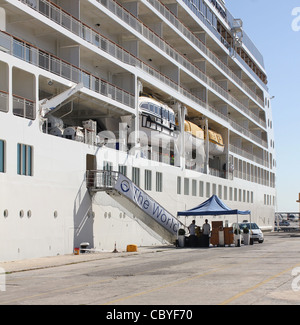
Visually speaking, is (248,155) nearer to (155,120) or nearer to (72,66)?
(155,120)

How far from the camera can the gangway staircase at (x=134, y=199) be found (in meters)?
30.3

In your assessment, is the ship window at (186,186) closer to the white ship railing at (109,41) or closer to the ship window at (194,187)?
the ship window at (194,187)

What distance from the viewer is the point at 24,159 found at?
24641 millimetres

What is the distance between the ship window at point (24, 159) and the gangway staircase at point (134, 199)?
18.2ft

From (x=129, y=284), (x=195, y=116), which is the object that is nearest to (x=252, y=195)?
(x=195, y=116)

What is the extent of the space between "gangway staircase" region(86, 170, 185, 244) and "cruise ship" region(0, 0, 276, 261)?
3.0 inches

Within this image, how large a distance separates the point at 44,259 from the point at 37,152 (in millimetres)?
4784

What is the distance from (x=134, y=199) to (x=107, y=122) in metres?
6.61

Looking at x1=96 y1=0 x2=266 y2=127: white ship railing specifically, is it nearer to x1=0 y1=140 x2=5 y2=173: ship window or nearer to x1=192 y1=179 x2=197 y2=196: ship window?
x1=192 y1=179 x2=197 y2=196: ship window

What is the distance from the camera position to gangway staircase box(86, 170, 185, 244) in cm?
3031

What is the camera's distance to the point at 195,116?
5109 centimetres

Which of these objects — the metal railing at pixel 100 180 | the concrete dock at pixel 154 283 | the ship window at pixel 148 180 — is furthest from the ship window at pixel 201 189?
the concrete dock at pixel 154 283

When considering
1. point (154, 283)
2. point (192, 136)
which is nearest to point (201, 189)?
point (192, 136)

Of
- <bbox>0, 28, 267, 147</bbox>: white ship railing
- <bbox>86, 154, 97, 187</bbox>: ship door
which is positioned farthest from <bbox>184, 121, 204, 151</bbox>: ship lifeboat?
<bbox>86, 154, 97, 187</bbox>: ship door
